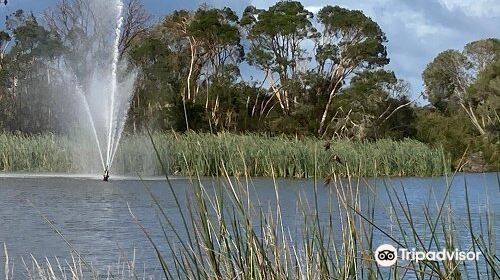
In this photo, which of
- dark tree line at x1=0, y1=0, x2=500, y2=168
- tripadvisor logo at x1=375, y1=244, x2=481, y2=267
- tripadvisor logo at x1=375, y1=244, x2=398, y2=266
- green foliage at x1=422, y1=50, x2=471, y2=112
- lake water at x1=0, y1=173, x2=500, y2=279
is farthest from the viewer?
green foliage at x1=422, y1=50, x2=471, y2=112

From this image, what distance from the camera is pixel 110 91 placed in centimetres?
2261

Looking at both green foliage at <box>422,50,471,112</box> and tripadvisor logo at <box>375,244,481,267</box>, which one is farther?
green foliage at <box>422,50,471,112</box>

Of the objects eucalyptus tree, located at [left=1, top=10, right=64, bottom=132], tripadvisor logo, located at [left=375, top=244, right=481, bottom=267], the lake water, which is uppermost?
eucalyptus tree, located at [left=1, top=10, right=64, bottom=132]

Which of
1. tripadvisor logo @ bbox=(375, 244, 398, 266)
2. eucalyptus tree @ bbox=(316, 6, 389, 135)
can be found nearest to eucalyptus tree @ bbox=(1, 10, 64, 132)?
eucalyptus tree @ bbox=(316, 6, 389, 135)

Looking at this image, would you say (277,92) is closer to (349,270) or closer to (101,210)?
(101,210)

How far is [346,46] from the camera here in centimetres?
3809

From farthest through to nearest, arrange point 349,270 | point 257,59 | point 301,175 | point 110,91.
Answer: point 257,59 → point 110,91 → point 301,175 → point 349,270

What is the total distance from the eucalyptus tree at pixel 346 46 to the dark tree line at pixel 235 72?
0.05 metres

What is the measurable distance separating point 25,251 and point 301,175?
12423mm

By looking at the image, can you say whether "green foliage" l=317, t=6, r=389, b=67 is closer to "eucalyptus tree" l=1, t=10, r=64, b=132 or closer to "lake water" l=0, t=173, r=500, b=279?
"eucalyptus tree" l=1, t=10, r=64, b=132

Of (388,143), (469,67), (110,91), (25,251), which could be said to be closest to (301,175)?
(388,143)

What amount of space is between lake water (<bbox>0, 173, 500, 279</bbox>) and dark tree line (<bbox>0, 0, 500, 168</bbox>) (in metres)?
13.4

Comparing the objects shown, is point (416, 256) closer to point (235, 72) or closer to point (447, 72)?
point (235, 72)

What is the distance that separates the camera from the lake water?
782 cm
